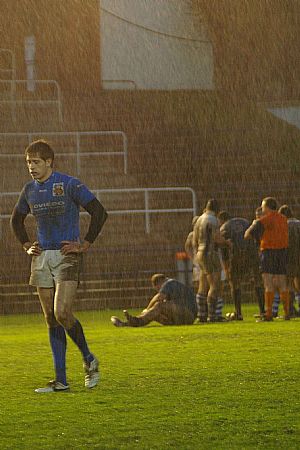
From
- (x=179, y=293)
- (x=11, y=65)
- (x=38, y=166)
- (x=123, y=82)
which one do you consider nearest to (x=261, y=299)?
(x=179, y=293)

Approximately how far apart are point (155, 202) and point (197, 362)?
15.8m

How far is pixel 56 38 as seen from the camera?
1454 inches

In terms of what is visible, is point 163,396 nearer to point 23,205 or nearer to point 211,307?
point 23,205

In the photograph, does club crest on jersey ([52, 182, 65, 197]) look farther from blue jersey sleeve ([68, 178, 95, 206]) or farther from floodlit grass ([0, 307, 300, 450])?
floodlit grass ([0, 307, 300, 450])

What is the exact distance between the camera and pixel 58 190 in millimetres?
10789

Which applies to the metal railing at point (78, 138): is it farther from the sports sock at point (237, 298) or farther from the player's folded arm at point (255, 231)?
the player's folded arm at point (255, 231)

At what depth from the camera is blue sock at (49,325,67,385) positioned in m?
11.0

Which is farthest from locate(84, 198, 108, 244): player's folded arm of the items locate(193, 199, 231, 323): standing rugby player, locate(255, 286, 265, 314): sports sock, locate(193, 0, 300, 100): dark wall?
locate(193, 0, 300, 100): dark wall

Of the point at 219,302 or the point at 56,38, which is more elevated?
the point at 56,38

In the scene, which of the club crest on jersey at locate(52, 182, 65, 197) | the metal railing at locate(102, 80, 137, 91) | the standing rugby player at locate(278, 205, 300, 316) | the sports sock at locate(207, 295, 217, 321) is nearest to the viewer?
the club crest on jersey at locate(52, 182, 65, 197)

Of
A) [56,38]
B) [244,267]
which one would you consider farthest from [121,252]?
[56,38]

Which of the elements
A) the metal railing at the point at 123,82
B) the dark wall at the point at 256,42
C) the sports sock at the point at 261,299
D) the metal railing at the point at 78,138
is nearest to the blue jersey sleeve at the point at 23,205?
the sports sock at the point at 261,299

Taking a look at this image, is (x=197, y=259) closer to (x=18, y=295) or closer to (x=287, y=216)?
(x=287, y=216)

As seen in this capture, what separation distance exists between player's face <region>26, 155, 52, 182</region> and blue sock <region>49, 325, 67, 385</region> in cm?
116
